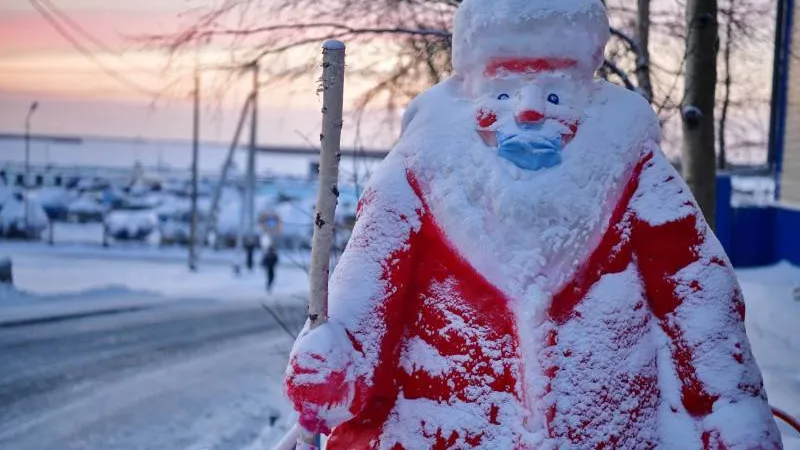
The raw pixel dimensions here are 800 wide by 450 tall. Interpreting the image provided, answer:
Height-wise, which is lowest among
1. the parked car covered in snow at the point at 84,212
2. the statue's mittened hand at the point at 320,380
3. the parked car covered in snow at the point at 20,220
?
the parked car covered in snow at the point at 84,212

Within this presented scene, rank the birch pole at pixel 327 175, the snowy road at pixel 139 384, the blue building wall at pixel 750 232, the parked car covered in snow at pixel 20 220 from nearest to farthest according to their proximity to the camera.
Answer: the birch pole at pixel 327 175
the snowy road at pixel 139 384
the blue building wall at pixel 750 232
the parked car covered in snow at pixel 20 220

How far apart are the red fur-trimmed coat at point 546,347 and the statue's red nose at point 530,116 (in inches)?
11.4

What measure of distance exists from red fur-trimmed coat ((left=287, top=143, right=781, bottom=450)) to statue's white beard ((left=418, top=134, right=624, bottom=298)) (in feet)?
0.14

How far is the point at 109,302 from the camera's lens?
14.8m

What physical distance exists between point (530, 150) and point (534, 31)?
324 mm

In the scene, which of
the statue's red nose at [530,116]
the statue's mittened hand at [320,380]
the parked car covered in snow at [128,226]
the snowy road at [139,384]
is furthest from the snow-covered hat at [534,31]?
the parked car covered in snow at [128,226]

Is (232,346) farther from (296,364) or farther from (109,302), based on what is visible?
(296,364)

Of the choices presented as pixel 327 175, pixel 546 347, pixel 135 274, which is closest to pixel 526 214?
pixel 546 347

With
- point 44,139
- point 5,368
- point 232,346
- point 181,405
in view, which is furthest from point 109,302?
point 44,139

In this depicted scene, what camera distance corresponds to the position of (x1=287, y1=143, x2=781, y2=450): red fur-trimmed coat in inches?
69.4

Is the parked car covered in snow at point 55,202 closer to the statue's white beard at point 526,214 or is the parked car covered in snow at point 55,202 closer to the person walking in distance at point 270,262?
the person walking in distance at point 270,262

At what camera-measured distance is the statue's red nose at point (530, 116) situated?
1868mm

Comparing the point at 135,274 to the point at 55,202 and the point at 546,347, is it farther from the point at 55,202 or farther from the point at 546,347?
the point at 546,347

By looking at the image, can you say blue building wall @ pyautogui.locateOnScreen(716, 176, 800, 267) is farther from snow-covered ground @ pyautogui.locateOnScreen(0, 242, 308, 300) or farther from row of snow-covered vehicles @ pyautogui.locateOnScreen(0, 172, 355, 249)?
row of snow-covered vehicles @ pyautogui.locateOnScreen(0, 172, 355, 249)
